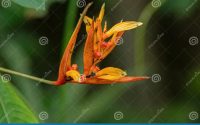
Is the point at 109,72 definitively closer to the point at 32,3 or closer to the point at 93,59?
the point at 93,59

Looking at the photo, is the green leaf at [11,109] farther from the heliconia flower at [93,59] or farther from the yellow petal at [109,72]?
the yellow petal at [109,72]

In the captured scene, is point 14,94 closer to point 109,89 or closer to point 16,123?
point 16,123

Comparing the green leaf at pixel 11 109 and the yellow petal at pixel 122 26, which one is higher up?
the yellow petal at pixel 122 26

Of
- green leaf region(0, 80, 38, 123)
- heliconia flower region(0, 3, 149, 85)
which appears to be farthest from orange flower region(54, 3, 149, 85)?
green leaf region(0, 80, 38, 123)

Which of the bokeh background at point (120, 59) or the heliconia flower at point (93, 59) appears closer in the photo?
the heliconia flower at point (93, 59)

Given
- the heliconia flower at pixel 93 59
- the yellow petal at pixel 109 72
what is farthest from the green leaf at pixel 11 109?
the yellow petal at pixel 109 72

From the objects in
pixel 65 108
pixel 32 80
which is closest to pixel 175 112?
pixel 65 108

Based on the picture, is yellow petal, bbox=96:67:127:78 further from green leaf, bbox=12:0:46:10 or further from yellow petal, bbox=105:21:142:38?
green leaf, bbox=12:0:46:10
